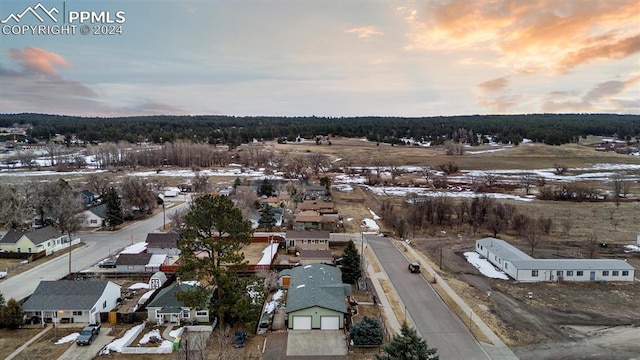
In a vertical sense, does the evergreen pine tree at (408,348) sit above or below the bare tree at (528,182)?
above

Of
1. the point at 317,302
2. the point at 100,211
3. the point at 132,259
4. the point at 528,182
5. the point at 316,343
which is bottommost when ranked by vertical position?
the point at 316,343

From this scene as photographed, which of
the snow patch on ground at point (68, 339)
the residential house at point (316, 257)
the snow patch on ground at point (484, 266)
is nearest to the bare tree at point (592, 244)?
the snow patch on ground at point (484, 266)

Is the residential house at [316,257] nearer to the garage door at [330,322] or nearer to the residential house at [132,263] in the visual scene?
the garage door at [330,322]

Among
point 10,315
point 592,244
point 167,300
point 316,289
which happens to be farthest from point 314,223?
point 10,315

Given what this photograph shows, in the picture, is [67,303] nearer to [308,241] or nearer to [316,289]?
[316,289]

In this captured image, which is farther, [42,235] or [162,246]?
[42,235]

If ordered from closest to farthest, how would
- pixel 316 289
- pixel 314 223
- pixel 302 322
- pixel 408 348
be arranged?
pixel 408 348 < pixel 302 322 < pixel 316 289 < pixel 314 223

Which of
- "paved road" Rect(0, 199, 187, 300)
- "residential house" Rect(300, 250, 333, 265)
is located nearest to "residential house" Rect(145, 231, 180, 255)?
"paved road" Rect(0, 199, 187, 300)
